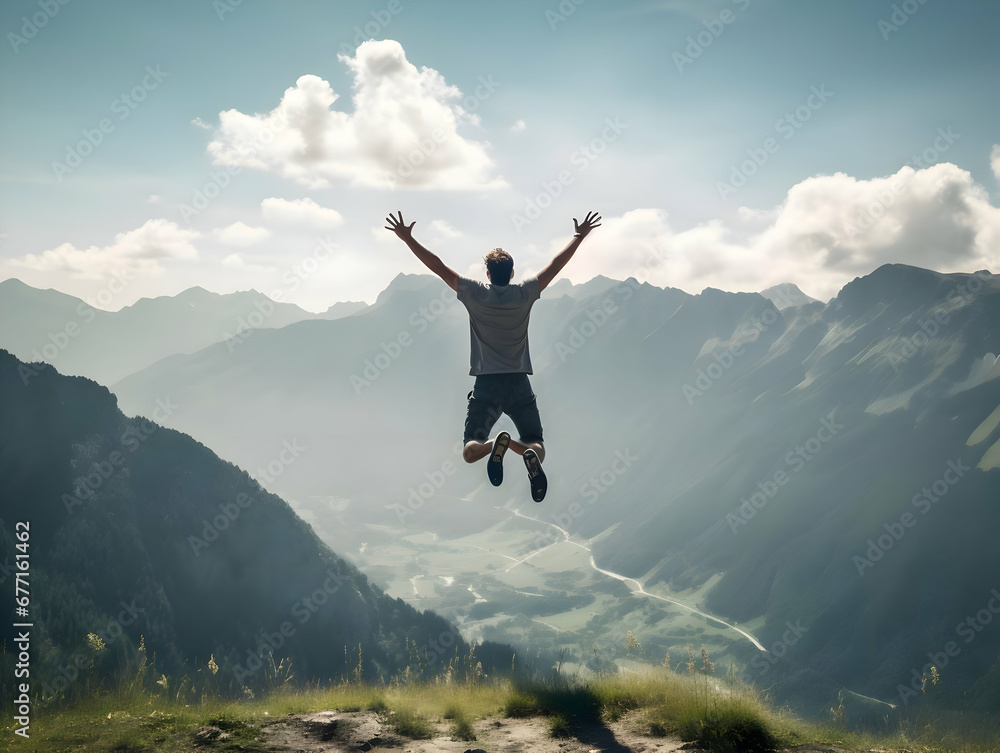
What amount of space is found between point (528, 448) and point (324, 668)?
327 feet

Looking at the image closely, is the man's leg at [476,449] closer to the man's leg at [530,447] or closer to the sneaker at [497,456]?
the sneaker at [497,456]

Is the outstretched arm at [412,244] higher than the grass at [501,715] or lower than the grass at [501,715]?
higher

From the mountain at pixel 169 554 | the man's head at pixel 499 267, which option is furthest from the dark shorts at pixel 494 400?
the mountain at pixel 169 554

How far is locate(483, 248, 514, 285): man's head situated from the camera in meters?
8.04

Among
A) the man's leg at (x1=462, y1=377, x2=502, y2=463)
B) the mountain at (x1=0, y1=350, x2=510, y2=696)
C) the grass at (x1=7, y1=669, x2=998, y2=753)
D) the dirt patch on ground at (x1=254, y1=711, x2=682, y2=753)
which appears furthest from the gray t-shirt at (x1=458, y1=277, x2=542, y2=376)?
the mountain at (x1=0, y1=350, x2=510, y2=696)

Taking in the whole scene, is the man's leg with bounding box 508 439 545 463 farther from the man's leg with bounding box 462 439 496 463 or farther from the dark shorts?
the man's leg with bounding box 462 439 496 463

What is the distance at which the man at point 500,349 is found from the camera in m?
7.85

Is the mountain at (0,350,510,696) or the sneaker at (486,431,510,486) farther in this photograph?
the mountain at (0,350,510,696)

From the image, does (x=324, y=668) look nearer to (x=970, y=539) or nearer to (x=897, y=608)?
(x=897, y=608)

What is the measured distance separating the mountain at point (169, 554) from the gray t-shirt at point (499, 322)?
216ft

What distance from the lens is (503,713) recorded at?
960 cm

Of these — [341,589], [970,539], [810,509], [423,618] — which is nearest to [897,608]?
[970,539]

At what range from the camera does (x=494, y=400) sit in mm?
8461

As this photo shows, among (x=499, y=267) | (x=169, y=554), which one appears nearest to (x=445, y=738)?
(x=499, y=267)
